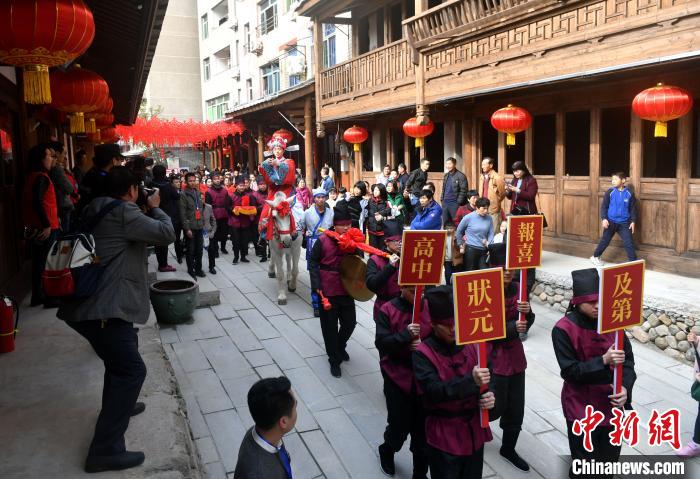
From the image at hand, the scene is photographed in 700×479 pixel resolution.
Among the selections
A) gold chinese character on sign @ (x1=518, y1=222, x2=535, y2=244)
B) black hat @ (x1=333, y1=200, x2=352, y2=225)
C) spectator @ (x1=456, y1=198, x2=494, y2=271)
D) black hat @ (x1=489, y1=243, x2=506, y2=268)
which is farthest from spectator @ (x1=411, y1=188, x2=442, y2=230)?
gold chinese character on sign @ (x1=518, y1=222, x2=535, y2=244)

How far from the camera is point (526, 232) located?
16.0 feet

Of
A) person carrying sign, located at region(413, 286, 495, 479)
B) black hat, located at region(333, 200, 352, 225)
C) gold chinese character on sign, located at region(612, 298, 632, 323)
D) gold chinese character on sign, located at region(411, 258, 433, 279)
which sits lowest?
person carrying sign, located at region(413, 286, 495, 479)

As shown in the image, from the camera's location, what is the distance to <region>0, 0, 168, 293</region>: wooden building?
6.76m

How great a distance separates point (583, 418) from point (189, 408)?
3.57 m

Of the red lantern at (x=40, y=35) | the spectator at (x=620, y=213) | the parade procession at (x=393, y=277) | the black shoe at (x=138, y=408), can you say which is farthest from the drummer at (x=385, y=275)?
the spectator at (x=620, y=213)

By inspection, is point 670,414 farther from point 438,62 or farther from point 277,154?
point 438,62

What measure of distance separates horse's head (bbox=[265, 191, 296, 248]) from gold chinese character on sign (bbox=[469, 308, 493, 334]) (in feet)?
21.7

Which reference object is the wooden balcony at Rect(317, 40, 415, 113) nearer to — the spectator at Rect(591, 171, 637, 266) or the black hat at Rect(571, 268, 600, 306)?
the spectator at Rect(591, 171, 637, 266)

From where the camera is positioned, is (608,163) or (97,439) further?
(608,163)

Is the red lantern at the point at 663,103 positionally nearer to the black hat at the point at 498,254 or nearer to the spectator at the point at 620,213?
the spectator at the point at 620,213

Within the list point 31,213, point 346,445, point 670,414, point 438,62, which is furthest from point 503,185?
point 31,213

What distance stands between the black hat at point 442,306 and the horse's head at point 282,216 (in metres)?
6.40

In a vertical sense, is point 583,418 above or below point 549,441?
above

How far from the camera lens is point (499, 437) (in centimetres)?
517
